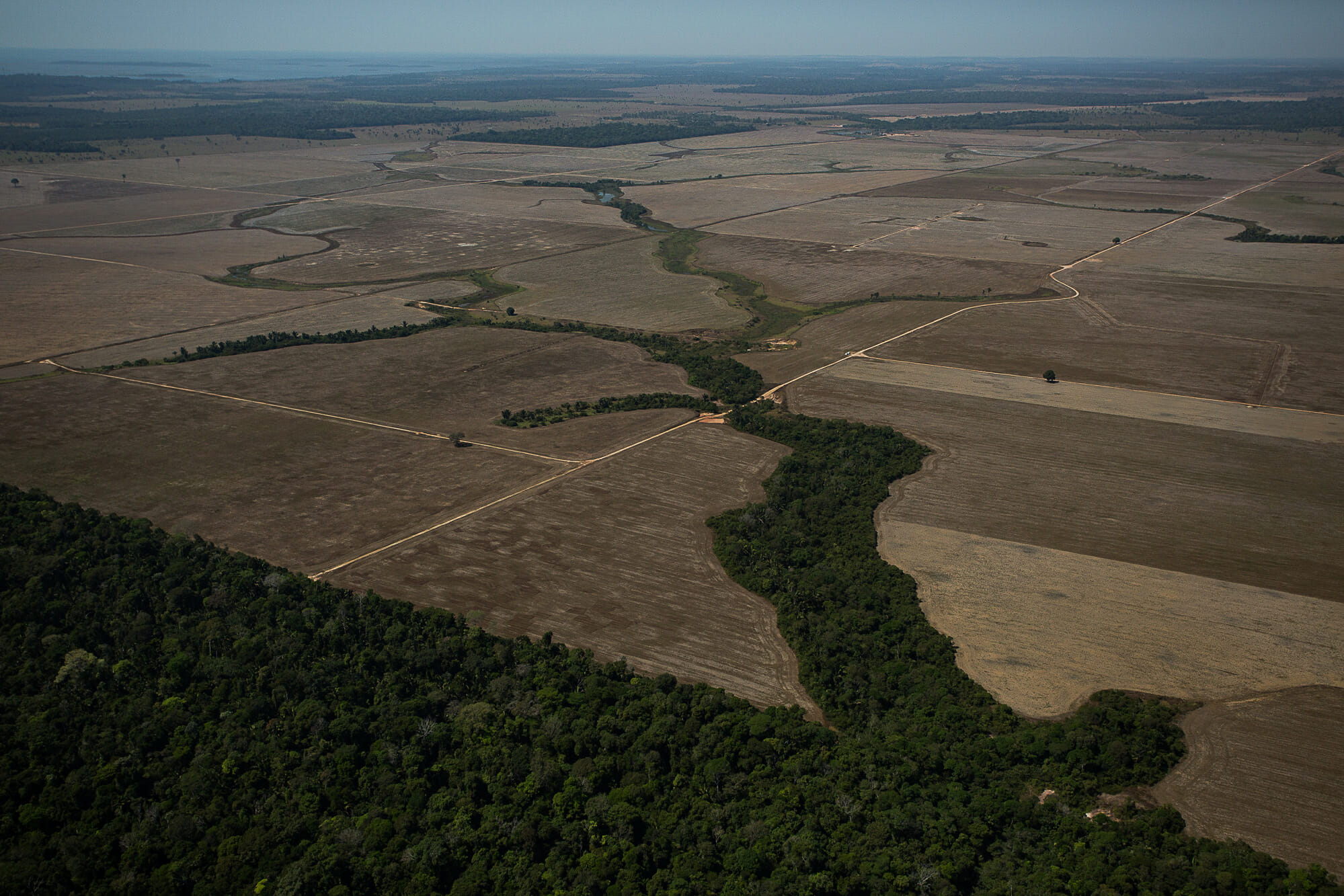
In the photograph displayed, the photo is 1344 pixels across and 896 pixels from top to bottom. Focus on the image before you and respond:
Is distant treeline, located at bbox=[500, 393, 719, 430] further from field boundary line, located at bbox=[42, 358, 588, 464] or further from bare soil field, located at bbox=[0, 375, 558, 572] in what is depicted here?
bare soil field, located at bbox=[0, 375, 558, 572]

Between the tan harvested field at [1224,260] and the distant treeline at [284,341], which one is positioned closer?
the distant treeline at [284,341]

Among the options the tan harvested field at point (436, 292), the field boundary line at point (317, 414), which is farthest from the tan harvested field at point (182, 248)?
the field boundary line at point (317, 414)

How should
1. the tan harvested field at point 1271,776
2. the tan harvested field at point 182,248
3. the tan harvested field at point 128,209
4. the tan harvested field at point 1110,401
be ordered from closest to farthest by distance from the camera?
the tan harvested field at point 1271,776
the tan harvested field at point 1110,401
the tan harvested field at point 182,248
the tan harvested field at point 128,209

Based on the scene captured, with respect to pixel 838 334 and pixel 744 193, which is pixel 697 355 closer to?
pixel 838 334

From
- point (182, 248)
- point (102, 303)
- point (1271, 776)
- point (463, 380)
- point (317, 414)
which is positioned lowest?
point (1271, 776)

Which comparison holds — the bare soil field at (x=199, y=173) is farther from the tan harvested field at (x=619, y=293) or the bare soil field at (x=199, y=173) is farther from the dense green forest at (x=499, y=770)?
the dense green forest at (x=499, y=770)

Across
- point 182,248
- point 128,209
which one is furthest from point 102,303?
point 128,209
